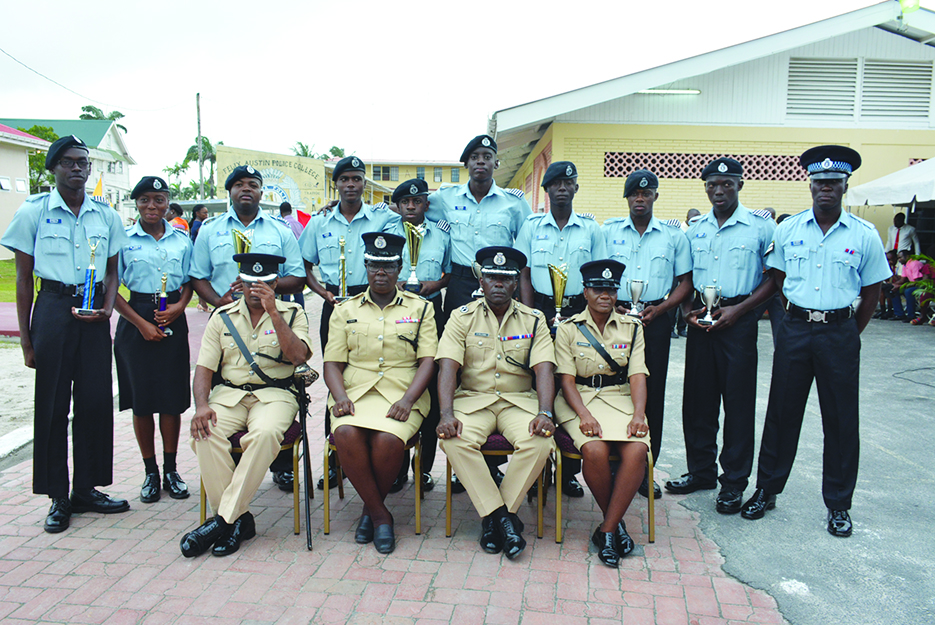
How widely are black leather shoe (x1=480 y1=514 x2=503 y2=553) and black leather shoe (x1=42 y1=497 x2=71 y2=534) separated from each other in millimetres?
2402

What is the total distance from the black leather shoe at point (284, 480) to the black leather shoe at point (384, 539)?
108cm

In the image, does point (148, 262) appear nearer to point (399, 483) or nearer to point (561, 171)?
point (399, 483)

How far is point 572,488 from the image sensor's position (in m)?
4.25

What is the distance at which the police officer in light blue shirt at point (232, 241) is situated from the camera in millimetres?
4238

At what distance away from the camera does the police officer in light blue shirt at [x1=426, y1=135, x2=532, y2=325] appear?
4.39 m

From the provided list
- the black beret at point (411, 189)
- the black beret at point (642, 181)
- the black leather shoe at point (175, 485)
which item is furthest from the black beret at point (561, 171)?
the black leather shoe at point (175, 485)

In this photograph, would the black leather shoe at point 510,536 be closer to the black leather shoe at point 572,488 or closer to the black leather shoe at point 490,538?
the black leather shoe at point 490,538

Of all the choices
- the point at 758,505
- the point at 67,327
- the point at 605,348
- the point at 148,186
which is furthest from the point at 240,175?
the point at 758,505

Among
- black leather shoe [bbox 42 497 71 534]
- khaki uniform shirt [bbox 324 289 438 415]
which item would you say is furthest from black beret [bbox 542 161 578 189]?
black leather shoe [bbox 42 497 71 534]

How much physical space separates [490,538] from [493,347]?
1.09 m

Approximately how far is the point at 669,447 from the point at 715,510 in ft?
4.14

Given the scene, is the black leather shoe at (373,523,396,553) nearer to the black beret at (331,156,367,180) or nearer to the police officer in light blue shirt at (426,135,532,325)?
the police officer in light blue shirt at (426,135,532,325)

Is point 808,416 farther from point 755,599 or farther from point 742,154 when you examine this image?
point 742,154

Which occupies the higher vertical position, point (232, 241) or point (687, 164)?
point (687, 164)
